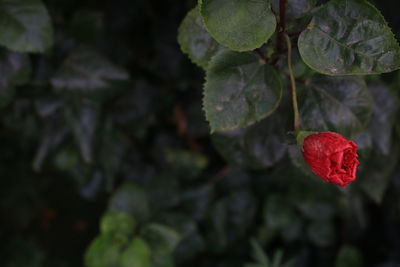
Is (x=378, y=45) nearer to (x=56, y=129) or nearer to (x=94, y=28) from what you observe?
(x=94, y=28)

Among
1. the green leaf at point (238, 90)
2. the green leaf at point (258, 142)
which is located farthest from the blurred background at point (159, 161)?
the green leaf at point (238, 90)

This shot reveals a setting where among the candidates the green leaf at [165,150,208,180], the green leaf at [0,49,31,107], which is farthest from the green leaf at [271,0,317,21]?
the green leaf at [165,150,208,180]

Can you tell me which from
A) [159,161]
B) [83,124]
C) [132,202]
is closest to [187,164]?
[159,161]

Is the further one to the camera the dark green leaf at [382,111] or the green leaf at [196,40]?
the dark green leaf at [382,111]

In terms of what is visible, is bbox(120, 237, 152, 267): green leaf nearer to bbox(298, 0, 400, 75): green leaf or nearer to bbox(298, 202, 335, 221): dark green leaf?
bbox(298, 202, 335, 221): dark green leaf

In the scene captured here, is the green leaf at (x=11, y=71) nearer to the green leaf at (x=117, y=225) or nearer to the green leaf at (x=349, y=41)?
the green leaf at (x=117, y=225)

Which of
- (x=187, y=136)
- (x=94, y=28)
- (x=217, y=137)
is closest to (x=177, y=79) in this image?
(x=187, y=136)

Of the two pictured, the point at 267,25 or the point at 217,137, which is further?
the point at 217,137

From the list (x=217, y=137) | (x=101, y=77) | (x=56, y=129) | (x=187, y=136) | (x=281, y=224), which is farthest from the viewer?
(x=187, y=136)
